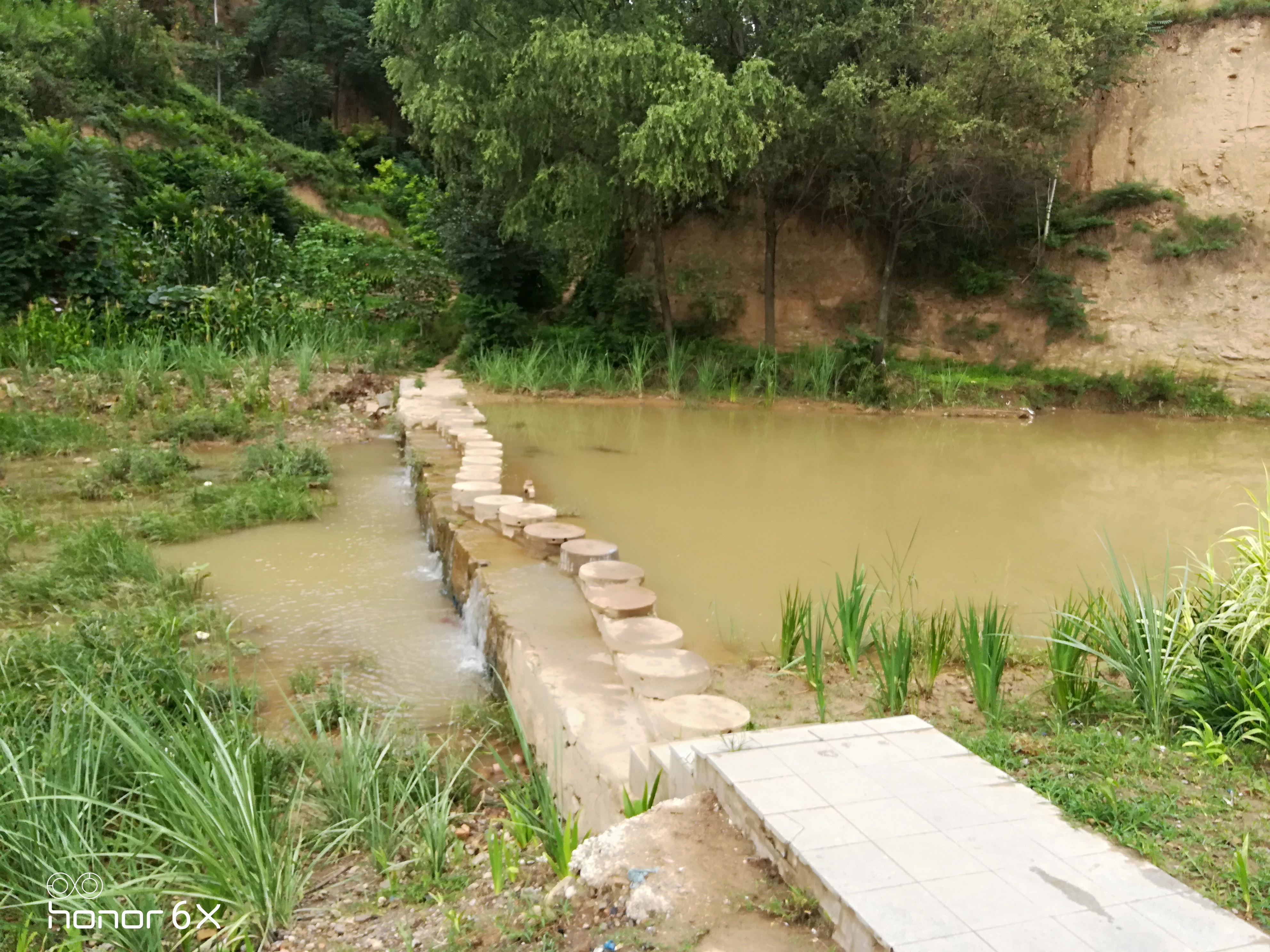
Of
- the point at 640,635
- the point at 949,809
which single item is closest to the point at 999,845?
the point at 949,809

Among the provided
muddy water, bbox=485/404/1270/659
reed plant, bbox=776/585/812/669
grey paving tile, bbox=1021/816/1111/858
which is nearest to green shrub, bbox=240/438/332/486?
muddy water, bbox=485/404/1270/659

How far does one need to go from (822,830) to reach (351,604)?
343 centimetres

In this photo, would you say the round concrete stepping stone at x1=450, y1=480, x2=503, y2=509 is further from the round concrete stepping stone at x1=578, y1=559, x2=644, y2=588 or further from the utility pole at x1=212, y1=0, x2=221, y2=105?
the utility pole at x1=212, y1=0, x2=221, y2=105

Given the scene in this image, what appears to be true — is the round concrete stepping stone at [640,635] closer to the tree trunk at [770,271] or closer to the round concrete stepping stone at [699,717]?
the round concrete stepping stone at [699,717]

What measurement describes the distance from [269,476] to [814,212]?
9647 millimetres

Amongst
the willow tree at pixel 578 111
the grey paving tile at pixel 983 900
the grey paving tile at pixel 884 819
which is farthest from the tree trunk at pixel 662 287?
the grey paving tile at pixel 983 900

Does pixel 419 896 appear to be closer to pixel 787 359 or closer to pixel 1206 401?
pixel 787 359

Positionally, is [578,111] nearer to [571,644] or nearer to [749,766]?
[571,644]

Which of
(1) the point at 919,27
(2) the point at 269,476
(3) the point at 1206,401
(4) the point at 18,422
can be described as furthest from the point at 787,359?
(4) the point at 18,422

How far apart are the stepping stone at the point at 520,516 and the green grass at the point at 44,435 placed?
442cm

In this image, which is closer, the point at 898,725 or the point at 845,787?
the point at 845,787

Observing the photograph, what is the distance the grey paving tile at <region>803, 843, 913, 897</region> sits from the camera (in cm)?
185

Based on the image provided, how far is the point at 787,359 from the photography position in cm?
1241

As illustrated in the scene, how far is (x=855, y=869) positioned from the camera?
1.91 meters
